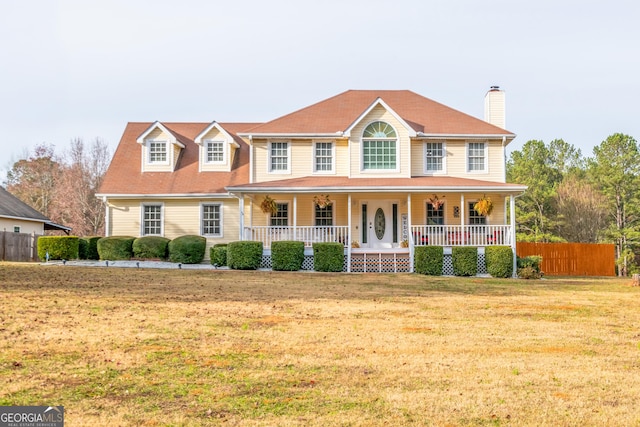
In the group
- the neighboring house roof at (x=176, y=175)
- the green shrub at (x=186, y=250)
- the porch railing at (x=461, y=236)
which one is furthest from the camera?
the neighboring house roof at (x=176, y=175)

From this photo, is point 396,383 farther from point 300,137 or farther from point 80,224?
point 80,224

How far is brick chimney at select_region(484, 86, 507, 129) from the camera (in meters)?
29.3

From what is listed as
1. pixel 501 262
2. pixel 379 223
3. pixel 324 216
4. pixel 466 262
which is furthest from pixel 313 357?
pixel 324 216

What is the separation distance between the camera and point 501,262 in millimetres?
23953

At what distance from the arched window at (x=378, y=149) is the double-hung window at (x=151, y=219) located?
994 cm

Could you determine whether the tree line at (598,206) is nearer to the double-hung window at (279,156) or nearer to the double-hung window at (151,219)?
Answer: the double-hung window at (279,156)

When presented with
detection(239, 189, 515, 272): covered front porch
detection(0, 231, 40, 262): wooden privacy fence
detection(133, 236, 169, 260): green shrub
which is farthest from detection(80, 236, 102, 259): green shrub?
detection(239, 189, 515, 272): covered front porch

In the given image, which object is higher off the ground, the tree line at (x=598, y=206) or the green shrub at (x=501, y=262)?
the tree line at (x=598, y=206)

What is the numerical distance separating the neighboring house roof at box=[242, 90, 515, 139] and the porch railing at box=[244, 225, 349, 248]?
174 inches

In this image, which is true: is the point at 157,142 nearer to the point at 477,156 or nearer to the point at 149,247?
the point at 149,247

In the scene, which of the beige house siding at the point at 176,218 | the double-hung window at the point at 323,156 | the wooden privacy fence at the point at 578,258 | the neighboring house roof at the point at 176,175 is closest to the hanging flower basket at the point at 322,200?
the double-hung window at the point at 323,156

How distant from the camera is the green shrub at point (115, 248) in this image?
26766 mm

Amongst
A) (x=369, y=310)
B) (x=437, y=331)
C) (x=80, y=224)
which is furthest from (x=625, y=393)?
(x=80, y=224)

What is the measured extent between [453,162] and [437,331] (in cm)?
1799
